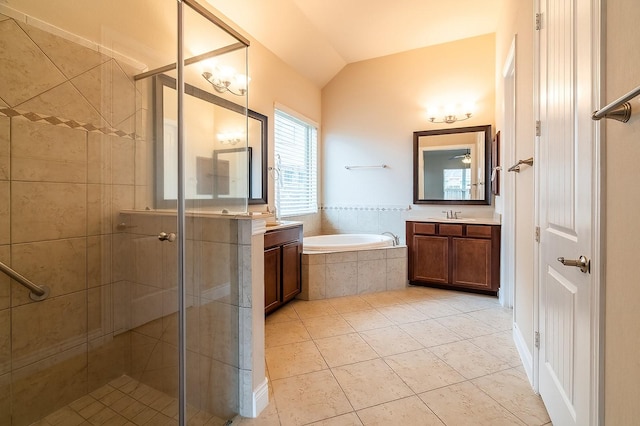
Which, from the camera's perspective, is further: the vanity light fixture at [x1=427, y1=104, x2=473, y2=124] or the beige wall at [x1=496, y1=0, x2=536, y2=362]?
the vanity light fixture at [x1=427, y1=104, x2=473, y2=124]

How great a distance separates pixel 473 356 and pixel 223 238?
6.18ft

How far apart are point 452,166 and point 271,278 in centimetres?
284

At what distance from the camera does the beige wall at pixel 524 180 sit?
72.6 inches

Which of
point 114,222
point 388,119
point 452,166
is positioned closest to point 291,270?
point 114,222

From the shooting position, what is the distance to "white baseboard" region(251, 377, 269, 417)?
1.53 metres

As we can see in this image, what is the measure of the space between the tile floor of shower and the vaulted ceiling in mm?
3001

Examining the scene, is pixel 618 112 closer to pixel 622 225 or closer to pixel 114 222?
pixel 622 225

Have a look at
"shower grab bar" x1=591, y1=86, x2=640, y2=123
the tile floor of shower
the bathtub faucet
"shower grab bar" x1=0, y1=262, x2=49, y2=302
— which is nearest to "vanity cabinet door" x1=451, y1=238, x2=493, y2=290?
the tile floor of shower

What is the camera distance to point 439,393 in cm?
170

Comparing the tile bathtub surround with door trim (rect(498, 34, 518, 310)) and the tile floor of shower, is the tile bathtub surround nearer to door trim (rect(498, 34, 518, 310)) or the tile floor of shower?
the tile floor of shower

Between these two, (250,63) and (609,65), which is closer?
(609,65)

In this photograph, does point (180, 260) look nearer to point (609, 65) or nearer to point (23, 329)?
point (23, 329)

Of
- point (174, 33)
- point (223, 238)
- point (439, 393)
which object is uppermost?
point (174, 33)

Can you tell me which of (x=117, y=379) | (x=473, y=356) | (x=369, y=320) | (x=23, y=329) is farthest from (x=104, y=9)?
(x=473, y=356)
